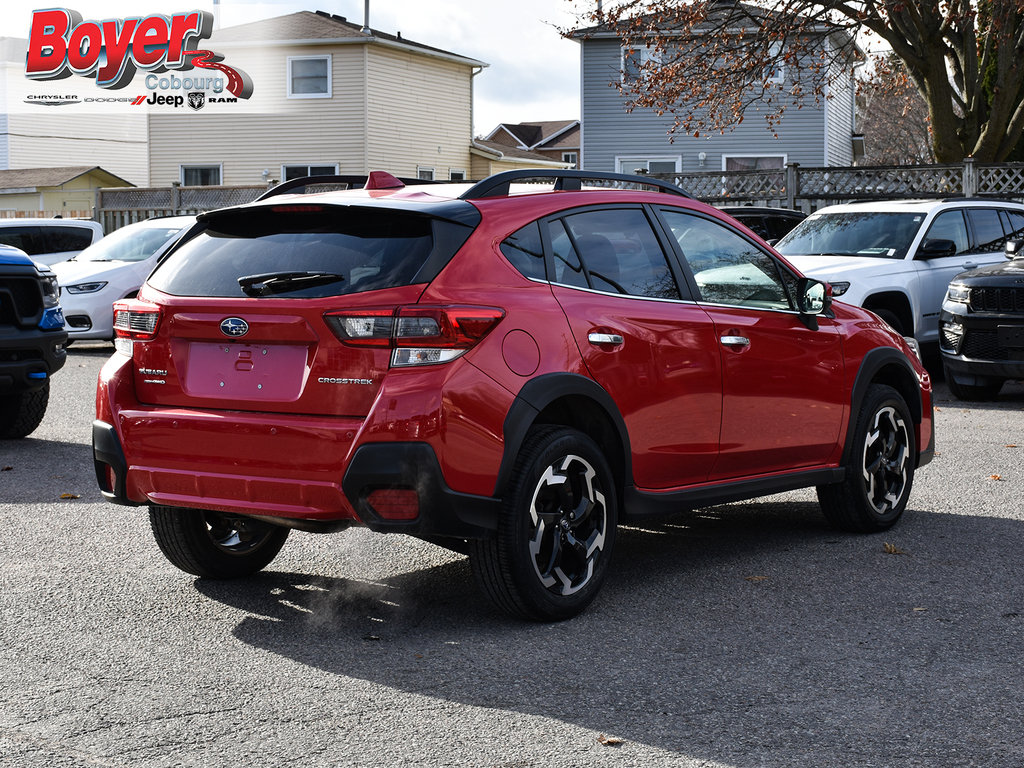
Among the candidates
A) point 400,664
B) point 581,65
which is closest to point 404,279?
point 400,664

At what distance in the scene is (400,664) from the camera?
15.3ft

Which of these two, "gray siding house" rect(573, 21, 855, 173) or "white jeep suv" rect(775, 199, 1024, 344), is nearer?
"white jeep suv" rect(775, 199, 1024, 344)

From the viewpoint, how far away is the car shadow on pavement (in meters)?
4.02

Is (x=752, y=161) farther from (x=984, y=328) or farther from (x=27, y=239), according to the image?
(x=984, y=328)

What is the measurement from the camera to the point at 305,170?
127ft

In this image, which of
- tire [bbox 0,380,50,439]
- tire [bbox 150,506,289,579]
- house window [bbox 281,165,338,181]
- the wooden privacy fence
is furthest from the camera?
house window [bbox 281,165,338,181]

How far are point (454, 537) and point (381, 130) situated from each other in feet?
114

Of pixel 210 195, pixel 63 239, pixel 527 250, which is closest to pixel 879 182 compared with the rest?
pixel 63 239

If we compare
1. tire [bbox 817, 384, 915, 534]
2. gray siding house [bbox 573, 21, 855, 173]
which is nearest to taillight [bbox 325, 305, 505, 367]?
tire [bbox 817, 384, 915, 534]

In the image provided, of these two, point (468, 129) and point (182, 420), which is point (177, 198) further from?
point (182, 420)

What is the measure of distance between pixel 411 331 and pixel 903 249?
10.3 m

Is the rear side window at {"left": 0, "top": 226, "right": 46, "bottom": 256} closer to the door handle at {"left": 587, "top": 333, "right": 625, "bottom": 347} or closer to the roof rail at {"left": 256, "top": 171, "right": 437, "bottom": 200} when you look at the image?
the roof rail at {"left": 256, "top": 171, "right": 437, "bottom": 200}

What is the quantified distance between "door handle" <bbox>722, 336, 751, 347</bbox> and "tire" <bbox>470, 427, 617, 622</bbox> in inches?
38.9

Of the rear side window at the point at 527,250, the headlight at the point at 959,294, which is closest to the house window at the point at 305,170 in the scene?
the headlight at the point at 959,294
